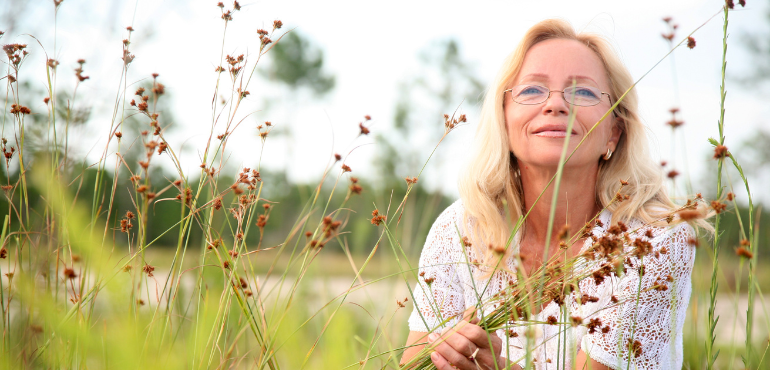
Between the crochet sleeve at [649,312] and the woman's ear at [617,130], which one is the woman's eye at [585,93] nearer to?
the woman's ear at [617,130]

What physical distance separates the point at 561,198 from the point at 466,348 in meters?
1.09

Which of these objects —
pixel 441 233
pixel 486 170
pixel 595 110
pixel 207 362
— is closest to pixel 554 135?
pixel 595 110

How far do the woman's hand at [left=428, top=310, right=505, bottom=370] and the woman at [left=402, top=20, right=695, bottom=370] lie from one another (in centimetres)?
39

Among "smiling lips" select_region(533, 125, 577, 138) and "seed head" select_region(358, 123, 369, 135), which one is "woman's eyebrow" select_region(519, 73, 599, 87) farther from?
"seed head" select_region(358, 123, 369, 135)

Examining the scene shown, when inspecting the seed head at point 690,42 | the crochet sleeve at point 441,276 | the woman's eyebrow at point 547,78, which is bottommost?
the crochet sleeve at point 441,276

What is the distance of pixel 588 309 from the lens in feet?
6.63

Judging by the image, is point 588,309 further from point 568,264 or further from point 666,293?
point 568,264

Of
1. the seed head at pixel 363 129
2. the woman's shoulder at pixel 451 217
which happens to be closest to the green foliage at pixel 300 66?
the woman's shoulder at pixel 451 217

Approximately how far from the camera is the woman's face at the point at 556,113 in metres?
1.95

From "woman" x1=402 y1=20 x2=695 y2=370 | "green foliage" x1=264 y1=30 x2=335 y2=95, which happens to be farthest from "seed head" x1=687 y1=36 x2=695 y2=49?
"green foliage" x1=264 y1=30 x2=335 y2=95

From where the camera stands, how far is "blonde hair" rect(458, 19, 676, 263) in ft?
7.30

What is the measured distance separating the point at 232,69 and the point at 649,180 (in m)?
1.83

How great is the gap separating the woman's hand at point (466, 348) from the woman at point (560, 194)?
0.39m

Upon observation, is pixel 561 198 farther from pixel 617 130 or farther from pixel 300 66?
pixel 300 66
